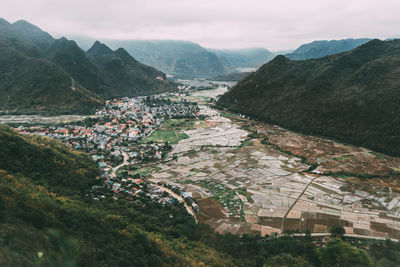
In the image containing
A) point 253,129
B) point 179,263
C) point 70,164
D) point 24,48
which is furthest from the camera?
point 24,48

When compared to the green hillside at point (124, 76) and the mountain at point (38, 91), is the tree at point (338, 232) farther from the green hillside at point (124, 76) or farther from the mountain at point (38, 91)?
the green hillside at point (124, 76)

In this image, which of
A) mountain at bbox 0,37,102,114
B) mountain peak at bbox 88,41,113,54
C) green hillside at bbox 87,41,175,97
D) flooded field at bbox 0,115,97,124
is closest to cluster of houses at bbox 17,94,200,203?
flooded field at bbox 0,115,97,124

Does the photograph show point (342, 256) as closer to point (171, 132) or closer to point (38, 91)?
point (171, 132)

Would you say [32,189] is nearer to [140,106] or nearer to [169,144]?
[169,144]

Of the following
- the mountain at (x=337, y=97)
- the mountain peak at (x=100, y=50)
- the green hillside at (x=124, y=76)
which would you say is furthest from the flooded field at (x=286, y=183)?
the mountain peak at (x=100, y=50)

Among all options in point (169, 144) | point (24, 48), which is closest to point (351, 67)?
point (169, 144)

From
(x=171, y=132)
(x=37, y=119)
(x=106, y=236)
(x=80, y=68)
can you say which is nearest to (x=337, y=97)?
(x=171, y=132)
